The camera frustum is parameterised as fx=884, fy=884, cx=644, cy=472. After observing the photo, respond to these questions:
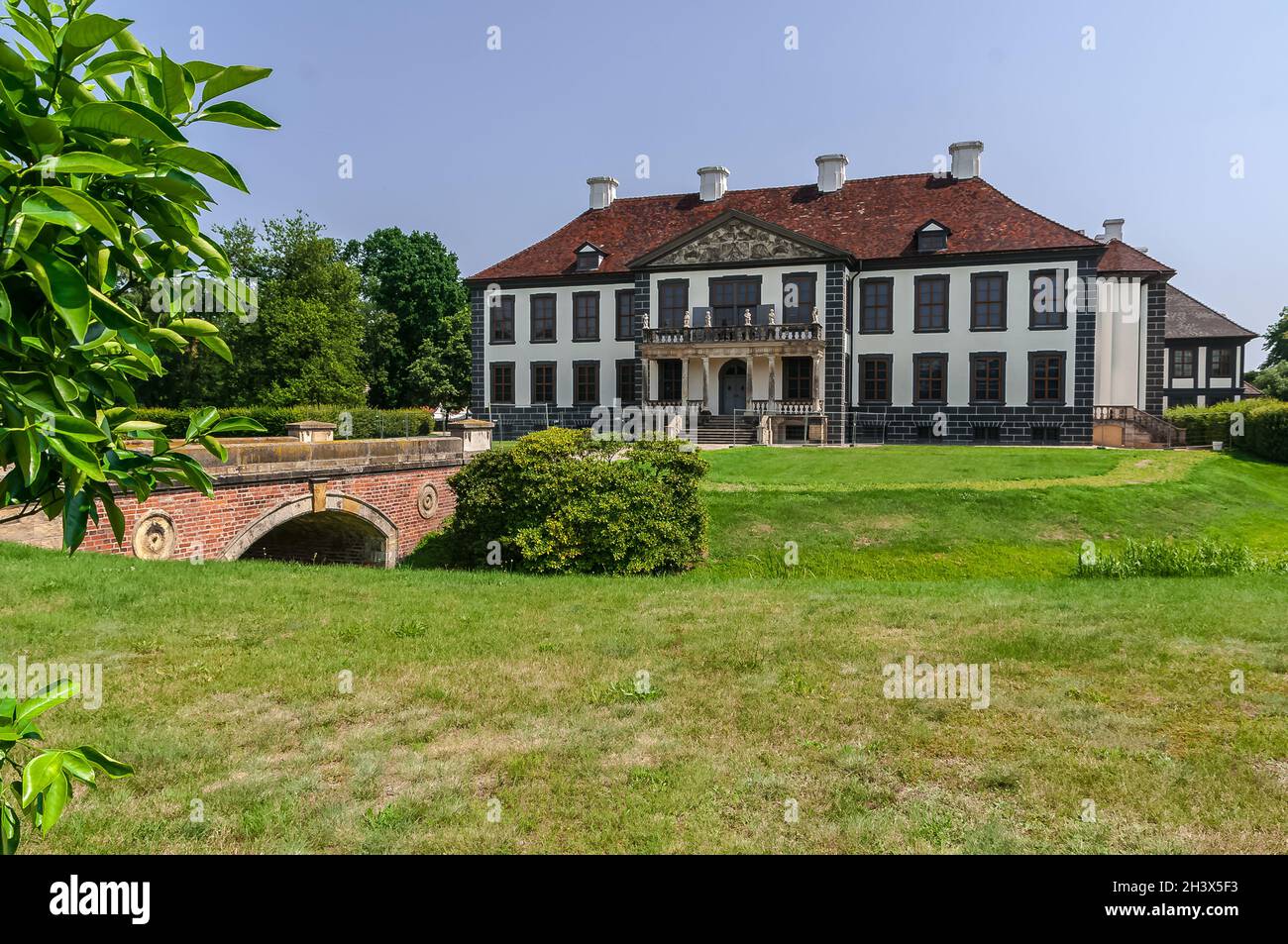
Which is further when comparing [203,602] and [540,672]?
[203,602]

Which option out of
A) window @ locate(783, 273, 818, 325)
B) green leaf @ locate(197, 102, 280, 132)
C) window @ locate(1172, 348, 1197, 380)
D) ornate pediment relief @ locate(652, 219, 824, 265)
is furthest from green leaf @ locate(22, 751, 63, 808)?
window @ locate(1172, 348, 1197, 380)

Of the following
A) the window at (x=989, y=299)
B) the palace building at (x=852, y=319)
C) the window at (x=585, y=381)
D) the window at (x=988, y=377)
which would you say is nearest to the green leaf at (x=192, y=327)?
the palace building at (x=852, y=319)

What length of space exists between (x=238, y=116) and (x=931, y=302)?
40.0m

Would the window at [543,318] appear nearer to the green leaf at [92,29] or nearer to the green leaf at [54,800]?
the green leaf at [92,29]

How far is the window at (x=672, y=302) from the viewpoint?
134 ft

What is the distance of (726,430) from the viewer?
127 ft

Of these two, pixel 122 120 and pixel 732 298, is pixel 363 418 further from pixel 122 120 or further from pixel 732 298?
pixel 122 120
